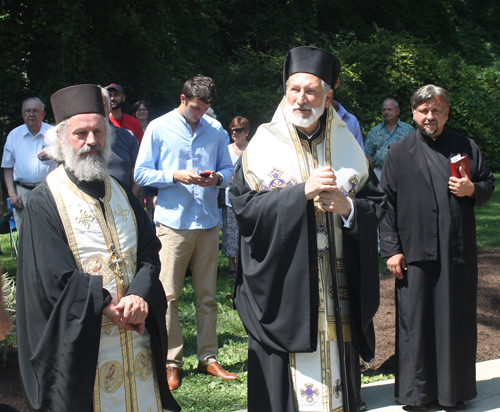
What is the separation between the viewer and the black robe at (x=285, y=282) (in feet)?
9.89

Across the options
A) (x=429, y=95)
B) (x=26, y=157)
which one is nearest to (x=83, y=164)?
(x=429, y=95)

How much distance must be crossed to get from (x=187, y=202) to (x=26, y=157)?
316cm

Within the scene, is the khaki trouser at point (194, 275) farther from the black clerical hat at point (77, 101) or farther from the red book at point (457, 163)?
the red book at point (457, 163)

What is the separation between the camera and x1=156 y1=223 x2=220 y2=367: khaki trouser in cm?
450

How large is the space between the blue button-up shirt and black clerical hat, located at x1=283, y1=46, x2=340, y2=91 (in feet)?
5.02

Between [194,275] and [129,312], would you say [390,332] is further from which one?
[129,312]

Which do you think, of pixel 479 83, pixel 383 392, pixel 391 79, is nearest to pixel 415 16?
pixel 479 83

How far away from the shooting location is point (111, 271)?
298cm

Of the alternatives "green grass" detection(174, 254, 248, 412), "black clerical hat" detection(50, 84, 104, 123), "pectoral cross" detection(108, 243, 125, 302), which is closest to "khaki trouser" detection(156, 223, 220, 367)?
"green grass" detection(174, 254, 248, 412)

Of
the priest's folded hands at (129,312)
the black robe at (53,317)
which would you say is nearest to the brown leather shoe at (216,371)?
the priest's folded hands at (129,312)

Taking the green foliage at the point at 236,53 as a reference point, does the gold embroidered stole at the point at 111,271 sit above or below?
below

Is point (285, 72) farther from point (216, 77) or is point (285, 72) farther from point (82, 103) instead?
point (216, 77)

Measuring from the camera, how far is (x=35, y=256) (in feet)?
9.11

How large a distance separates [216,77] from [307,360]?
44.7 feet
